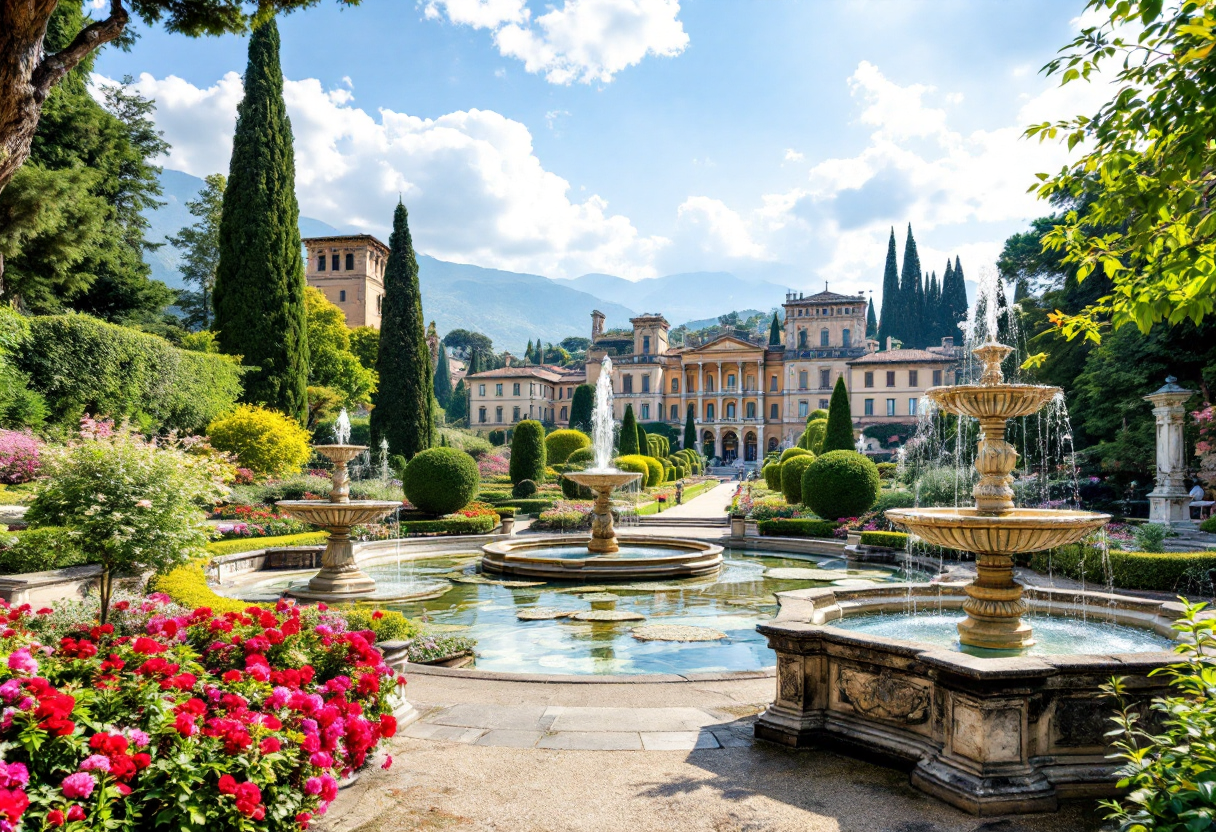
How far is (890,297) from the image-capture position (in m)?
75.9

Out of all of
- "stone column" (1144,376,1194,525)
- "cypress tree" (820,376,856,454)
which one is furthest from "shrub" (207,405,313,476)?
"stone column" (1144,376,1194,525)

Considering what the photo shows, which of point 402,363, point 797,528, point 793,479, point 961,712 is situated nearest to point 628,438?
point 402,363

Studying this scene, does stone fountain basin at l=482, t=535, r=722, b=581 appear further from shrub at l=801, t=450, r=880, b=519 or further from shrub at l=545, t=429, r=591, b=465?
shrub at l=545, t=429, r=591, b=465

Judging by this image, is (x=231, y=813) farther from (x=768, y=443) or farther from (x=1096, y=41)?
(x=768, y=443)

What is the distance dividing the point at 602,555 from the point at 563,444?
21937 mm

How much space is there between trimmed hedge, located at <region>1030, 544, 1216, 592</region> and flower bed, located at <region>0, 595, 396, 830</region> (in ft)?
35.1

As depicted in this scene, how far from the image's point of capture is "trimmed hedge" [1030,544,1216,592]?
1064cm

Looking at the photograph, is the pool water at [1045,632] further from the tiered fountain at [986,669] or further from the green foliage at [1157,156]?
the green foliage at [1157,156]

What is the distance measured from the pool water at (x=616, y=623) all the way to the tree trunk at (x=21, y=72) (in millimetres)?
5446

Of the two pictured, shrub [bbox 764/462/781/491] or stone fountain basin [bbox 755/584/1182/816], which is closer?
stone fountain basin [bbox 755/584/1182/816]

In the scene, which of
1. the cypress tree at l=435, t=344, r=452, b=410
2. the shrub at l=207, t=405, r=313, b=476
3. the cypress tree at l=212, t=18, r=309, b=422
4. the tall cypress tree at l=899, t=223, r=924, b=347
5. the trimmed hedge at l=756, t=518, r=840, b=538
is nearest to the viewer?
the trimmed hedge at l=756, t=518, r=840, b=538

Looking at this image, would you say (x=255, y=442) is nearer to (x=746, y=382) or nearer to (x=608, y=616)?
(x=608, y=616)

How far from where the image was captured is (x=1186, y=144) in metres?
3.33

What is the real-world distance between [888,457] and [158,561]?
175 feet
